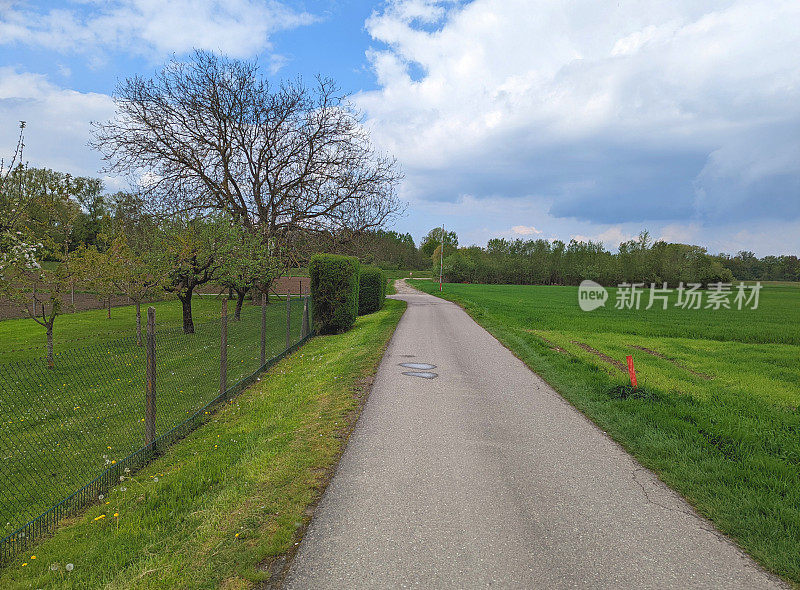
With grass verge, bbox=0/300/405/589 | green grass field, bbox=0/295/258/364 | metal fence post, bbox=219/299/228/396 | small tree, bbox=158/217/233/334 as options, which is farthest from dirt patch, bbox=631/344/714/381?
small tree, bbox=158/217/233/334

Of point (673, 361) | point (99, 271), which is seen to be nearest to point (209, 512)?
point (673, 361)

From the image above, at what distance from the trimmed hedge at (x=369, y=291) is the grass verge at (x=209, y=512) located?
55.4 ft

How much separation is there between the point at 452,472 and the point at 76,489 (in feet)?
13.7

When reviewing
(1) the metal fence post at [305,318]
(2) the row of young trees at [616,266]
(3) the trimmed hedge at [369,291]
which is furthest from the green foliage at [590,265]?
(1) the metal fence post at [305,318]

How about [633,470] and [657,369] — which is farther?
[657,369]

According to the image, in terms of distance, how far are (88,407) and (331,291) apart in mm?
9191

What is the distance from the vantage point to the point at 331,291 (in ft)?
52.6

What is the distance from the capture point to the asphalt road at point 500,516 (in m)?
3.03

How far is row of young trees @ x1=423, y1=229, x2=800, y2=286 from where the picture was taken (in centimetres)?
7350

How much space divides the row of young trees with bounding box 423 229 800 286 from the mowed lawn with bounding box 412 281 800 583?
67.7m

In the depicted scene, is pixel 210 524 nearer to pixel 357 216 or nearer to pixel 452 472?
pixel 452 472

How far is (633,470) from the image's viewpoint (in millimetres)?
4848

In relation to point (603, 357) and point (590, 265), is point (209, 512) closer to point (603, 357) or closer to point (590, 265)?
point (603, 357)

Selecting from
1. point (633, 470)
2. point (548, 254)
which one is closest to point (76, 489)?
point (633, 470)
